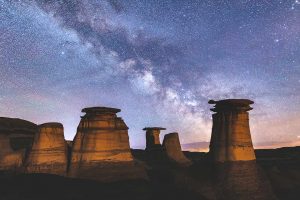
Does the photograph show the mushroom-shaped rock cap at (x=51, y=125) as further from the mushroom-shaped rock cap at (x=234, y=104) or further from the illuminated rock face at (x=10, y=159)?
the mushroom-shaped rock cap at (x=234, y=104)

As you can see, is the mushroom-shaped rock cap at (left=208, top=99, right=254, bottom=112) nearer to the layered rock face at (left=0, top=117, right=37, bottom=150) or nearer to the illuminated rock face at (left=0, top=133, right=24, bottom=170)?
the illuminated rock face at (left=0, top=133, right=24, bottom=170)

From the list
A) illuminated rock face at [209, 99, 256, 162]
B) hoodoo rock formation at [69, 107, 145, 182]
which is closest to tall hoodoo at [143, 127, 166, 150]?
hoodoo rock formation at [69, 107, 145, 182]

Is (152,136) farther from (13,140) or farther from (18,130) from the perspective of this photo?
(18,130)

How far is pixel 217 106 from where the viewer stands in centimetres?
1803

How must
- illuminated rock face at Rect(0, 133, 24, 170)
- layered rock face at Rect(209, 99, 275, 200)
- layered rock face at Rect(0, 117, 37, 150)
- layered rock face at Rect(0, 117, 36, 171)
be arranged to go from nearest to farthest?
layered rock face at Rect(209, 99, 275, 200) → illuminated rock face at Rect(0, 133, 24, 170) → layered rock face at Rect(0, 117, 36, 171) → layered rock face at Rect(0, 117, 37, 150)

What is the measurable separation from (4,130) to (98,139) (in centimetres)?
929

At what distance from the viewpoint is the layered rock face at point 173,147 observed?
28.1 metres

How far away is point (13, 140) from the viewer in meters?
27.3

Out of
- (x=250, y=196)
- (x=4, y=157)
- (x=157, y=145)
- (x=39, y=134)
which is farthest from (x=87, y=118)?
(x=157, y=145)

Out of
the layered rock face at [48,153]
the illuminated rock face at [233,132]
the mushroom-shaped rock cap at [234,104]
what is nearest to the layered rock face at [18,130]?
the layered rock face at [48,153]

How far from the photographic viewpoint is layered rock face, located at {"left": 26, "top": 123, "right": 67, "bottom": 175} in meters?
17.2

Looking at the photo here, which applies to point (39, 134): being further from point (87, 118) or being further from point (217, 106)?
point (217, 106)

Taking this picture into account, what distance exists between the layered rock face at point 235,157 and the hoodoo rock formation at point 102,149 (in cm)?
448

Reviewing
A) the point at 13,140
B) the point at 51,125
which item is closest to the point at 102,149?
the point at 51,125
